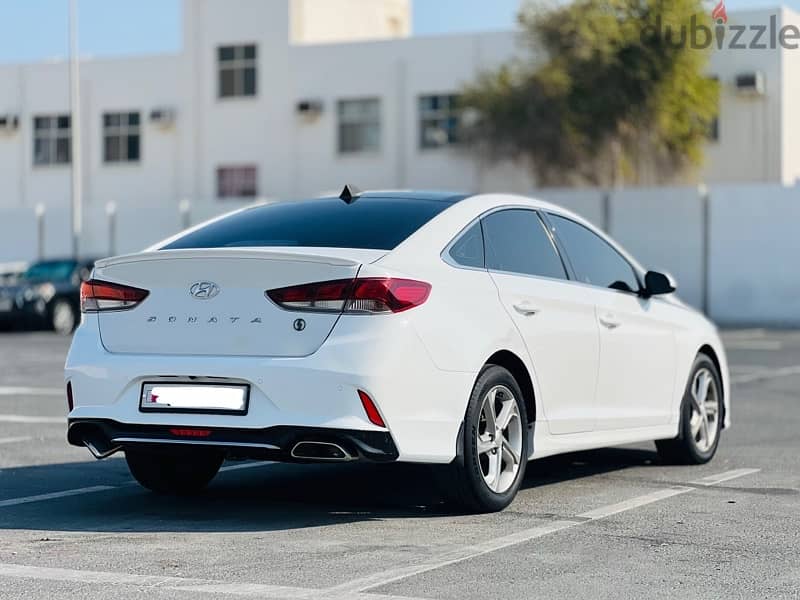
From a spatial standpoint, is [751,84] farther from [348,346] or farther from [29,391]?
[348,346]

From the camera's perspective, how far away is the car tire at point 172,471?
8.03 metres

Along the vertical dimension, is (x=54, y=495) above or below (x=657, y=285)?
below

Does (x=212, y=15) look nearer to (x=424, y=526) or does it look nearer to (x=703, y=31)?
(x=703, y=31)

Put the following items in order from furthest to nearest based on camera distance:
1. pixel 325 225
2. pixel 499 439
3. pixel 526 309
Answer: pixel 526 309
pixel 325 225
pixel 499 439

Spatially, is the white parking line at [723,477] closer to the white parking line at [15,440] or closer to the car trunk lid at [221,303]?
the car trunk lid at [221,303]

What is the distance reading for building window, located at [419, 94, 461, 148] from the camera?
41.6m

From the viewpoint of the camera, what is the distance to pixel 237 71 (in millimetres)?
44438

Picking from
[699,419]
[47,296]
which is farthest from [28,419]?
[47,296]

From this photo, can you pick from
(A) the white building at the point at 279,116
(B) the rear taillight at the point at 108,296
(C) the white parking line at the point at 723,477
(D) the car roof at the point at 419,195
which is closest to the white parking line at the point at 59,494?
(B) the rear taillight at the point at 108,296

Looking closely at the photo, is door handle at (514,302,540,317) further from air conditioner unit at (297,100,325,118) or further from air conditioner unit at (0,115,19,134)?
air conditioner unit at (0,115,19,134)

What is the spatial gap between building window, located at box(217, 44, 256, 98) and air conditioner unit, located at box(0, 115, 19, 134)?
741 centimetres

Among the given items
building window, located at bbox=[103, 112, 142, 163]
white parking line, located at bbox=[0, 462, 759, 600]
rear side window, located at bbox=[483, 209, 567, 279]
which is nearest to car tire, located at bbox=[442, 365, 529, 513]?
white parking line, located at bbox=[0, 462, 759, 600]

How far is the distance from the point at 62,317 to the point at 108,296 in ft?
72.7

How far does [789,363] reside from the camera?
64.4 ft
